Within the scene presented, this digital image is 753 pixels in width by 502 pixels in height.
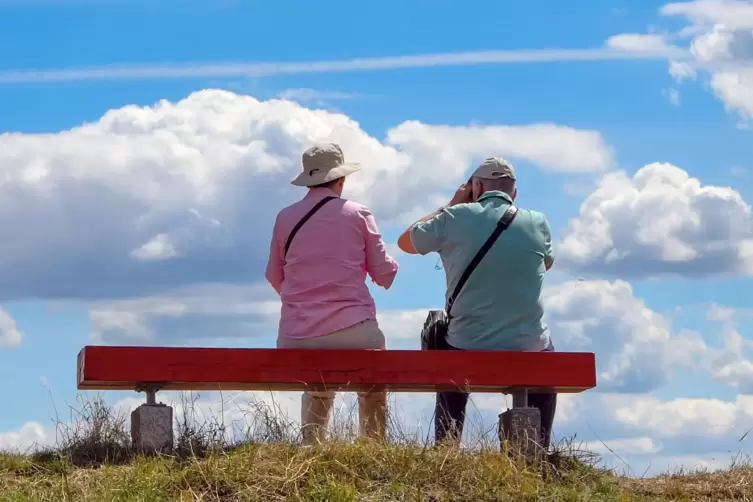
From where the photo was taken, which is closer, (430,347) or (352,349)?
(352,349)

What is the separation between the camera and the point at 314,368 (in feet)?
30.1

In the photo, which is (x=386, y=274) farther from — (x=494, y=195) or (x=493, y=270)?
(x=494, y=195)

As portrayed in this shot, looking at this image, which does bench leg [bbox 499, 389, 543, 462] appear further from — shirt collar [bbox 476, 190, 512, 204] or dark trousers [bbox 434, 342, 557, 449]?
shirt collar [bbox 476, 190, 512, 204]

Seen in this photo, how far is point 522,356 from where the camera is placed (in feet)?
30.6

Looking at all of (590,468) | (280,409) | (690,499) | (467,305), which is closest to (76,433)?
(280,409)

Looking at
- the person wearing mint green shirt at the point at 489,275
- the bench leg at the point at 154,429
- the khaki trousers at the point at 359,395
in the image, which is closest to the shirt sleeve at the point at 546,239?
the person wearing mint green shirt at the point at 489,275

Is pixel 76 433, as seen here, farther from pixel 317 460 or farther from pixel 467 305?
pixel 467 305

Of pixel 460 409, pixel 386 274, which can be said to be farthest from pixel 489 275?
pixel 460 409

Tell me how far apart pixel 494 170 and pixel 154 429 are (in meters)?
3.14

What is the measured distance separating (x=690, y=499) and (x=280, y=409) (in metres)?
2.92

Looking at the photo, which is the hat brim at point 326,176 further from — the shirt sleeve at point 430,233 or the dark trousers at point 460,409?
the dark trousers at point 460,409

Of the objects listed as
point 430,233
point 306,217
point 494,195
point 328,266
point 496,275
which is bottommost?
point 496,275

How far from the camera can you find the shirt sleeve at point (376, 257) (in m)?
9.70

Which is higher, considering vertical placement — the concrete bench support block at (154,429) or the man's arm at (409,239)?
the man's arm at (409,239)
